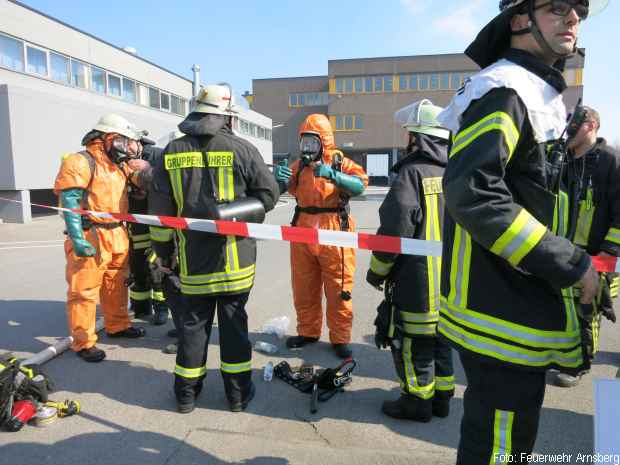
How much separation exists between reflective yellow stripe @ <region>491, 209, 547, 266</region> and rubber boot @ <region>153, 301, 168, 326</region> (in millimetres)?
4320

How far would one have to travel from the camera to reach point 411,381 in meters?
2.96

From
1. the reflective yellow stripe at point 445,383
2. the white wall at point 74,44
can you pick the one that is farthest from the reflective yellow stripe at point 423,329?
the white wall at point 74,44

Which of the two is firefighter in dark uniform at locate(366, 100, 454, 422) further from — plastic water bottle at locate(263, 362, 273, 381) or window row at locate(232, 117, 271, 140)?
window row at locate(232, 117, 271, 140)

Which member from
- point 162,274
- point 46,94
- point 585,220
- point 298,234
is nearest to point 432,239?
point 298,234

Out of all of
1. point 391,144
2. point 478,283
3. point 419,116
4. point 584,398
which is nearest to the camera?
point 478,283

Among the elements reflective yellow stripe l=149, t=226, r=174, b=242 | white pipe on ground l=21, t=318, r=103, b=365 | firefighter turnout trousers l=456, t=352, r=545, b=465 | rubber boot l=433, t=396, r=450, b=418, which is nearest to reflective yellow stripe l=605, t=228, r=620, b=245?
rubber boot l=433, t=396, r=450, b=418

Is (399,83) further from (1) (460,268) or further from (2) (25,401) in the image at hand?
(1) (460,268)

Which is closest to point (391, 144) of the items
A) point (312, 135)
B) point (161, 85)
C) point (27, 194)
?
point (161, 85)

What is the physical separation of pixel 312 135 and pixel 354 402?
7.67ft

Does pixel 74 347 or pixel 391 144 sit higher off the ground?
pixel 391 144

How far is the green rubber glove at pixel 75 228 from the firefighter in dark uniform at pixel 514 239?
10.9 ft

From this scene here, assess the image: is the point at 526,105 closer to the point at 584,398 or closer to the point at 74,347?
the point at 584,398

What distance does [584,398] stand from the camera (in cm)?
330

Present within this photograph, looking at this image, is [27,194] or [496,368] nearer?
[496,368]
